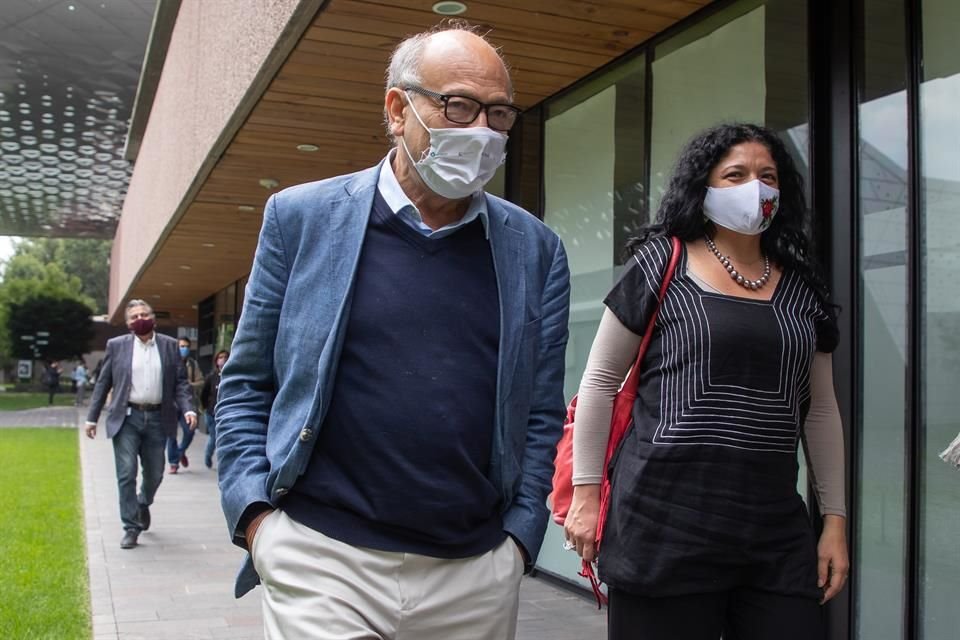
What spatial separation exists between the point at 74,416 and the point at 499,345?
3502cm

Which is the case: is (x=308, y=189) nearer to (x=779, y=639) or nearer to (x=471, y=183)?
(x=471, y=183)

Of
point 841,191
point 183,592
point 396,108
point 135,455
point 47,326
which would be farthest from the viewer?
point 47,326

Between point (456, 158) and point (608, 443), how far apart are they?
0.94 m

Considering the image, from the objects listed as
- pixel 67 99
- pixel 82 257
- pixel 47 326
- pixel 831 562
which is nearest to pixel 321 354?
pixel 831 562

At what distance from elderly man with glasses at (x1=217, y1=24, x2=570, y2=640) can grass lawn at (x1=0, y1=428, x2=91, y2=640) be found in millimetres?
3911

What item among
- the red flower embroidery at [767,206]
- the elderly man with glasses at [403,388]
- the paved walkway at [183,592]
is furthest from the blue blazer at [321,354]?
the paved walkway at [183,592]

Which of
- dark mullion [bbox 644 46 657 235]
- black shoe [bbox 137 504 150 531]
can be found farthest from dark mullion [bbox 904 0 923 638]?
black shoe [bbox 137 504 150 531]

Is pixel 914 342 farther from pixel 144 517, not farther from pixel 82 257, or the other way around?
pixel 82 257

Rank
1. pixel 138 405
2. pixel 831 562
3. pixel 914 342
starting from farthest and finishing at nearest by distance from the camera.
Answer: pixel 138 405 → pixel 914 342 → pixel 831 562

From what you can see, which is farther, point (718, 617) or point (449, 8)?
point (449, 8)

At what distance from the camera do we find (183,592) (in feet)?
22.9

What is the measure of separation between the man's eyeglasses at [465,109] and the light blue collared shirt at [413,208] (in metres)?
0.18

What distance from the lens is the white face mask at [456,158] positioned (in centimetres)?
228

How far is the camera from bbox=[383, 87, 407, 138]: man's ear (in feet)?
7.80
